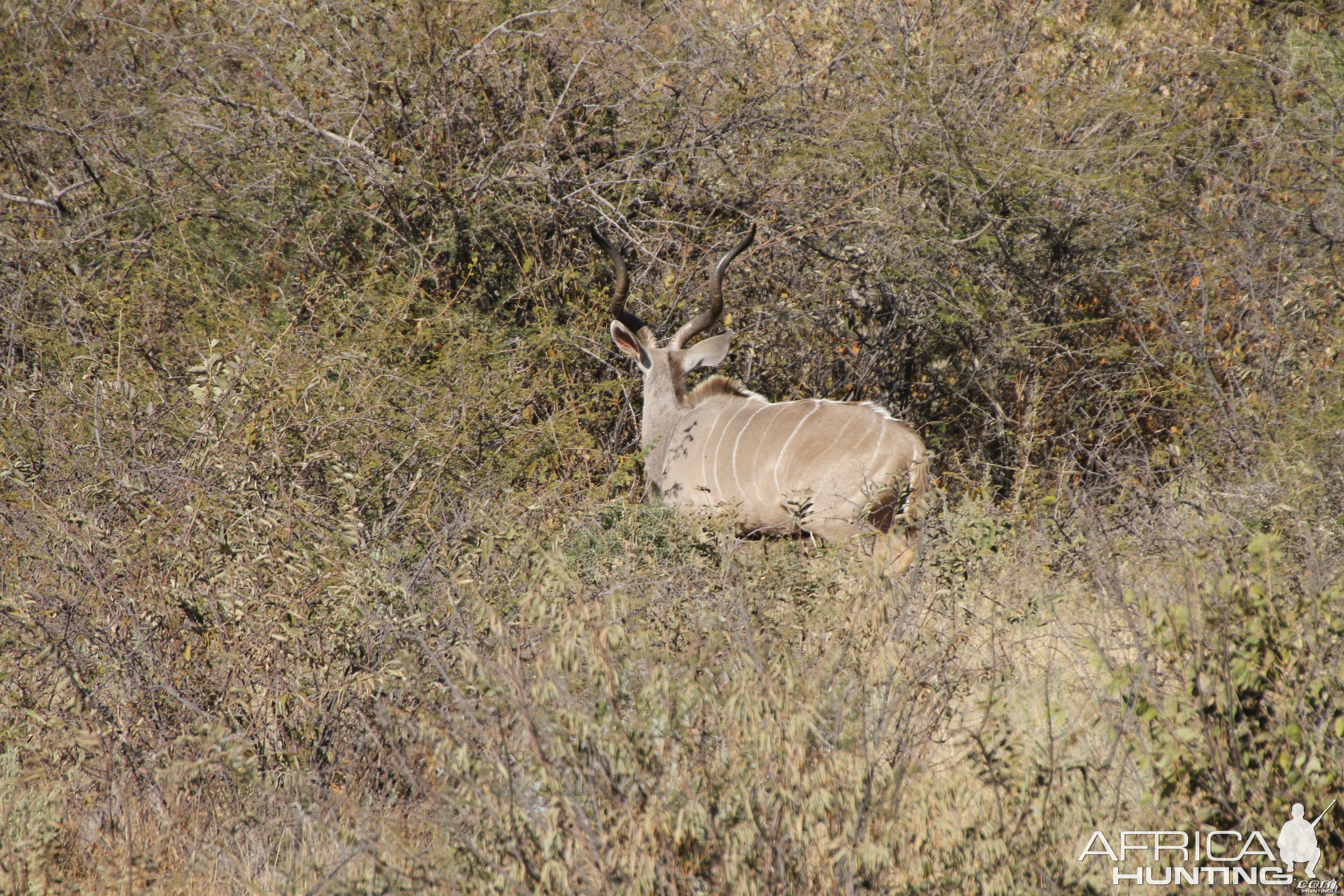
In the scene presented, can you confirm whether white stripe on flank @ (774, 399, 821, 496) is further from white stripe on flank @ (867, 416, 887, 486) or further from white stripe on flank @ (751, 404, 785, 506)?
white stripe on flank @ (867, 416, 887, 486)

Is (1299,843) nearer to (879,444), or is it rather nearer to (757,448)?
(879,444)

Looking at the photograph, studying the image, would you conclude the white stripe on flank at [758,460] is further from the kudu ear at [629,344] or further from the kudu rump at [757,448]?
the kudu ear at [629,344]

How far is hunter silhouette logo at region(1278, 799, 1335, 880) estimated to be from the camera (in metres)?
2.02

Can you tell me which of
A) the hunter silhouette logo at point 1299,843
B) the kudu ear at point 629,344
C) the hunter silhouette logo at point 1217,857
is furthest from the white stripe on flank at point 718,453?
the hunter silhouette logo at point 1299,843

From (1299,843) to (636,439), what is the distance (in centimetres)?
426

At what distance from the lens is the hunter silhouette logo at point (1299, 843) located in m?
2.02

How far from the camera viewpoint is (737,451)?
5012 mm

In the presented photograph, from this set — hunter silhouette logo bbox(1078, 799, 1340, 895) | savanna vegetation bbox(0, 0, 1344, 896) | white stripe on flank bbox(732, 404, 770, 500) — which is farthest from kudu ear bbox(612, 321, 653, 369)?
hunter silhouette logo bbox(1078, 799, 1340, 895)

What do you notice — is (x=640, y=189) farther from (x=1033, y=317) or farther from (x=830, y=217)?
(x=1033, y=317)

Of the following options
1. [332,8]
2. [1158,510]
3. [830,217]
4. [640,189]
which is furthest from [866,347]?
[332,8]

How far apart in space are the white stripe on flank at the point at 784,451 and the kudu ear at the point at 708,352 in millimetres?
860

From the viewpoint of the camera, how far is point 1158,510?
4.14 meters

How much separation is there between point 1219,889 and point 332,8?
5.53m

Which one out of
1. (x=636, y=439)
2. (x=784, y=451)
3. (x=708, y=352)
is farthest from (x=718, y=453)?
(x=636, y=439)
